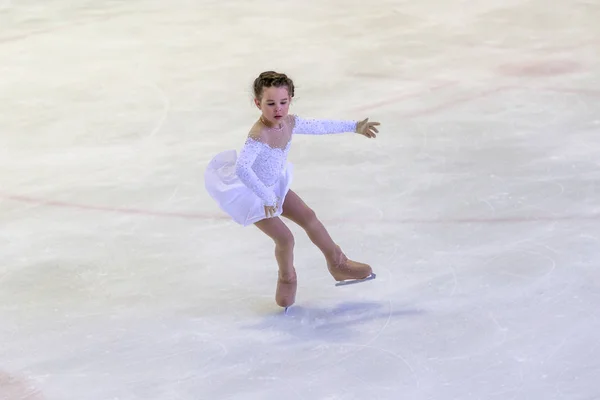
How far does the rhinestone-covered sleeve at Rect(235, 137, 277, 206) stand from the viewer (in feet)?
7.06

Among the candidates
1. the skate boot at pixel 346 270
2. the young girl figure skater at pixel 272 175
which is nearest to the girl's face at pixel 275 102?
the young girl figure skater at pixel 272 175

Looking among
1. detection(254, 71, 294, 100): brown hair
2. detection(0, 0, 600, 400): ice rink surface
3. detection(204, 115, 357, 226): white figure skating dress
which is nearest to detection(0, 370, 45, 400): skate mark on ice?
detection(0, 0, 600, 400): ice rink surface

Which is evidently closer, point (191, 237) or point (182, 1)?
point (191, 237)

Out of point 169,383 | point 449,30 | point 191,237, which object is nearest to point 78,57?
point 449,30

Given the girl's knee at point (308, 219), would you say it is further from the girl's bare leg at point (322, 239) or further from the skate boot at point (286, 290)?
the skate boot at point (286, 290)

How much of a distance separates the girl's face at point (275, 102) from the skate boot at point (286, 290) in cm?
38

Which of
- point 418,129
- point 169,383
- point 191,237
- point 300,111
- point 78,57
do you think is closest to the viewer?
point 169,383

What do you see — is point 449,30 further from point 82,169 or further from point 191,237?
point 191,237

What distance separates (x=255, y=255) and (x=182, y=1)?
356 cm

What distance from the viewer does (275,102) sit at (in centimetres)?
217

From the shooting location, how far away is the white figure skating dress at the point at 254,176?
7.10 ft

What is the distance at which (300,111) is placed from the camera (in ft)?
13.0

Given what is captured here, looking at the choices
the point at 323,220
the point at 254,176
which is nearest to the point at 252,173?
the point at 254,176

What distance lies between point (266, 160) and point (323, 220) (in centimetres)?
72
